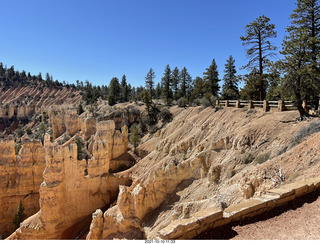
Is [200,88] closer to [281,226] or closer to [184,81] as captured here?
[184,81]

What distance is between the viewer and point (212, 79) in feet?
124

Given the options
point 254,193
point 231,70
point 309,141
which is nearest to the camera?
point 254,193

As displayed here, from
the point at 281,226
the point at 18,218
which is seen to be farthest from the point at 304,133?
the point at 18,218

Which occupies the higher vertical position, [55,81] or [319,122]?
A: [55,81]

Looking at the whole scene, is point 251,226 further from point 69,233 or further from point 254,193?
point 69,233

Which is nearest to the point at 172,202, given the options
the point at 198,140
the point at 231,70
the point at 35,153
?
the point at 198,140

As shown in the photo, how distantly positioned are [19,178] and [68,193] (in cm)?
748

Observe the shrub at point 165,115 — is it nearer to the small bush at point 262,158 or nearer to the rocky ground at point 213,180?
the rocky ground at point 213,180

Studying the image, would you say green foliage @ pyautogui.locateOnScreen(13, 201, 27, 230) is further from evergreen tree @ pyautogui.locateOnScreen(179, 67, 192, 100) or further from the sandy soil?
evergreen tree @ pyautogui.locateOnScreen(179, 67, 192, 100)

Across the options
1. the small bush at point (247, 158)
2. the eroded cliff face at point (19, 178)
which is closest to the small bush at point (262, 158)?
the small bush at point (247, 158)

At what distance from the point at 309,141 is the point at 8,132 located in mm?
83585

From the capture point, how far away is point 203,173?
51.4ft

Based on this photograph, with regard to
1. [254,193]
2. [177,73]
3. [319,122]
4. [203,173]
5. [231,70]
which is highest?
[177,73]

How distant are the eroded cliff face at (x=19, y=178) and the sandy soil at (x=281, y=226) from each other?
76.1ft
